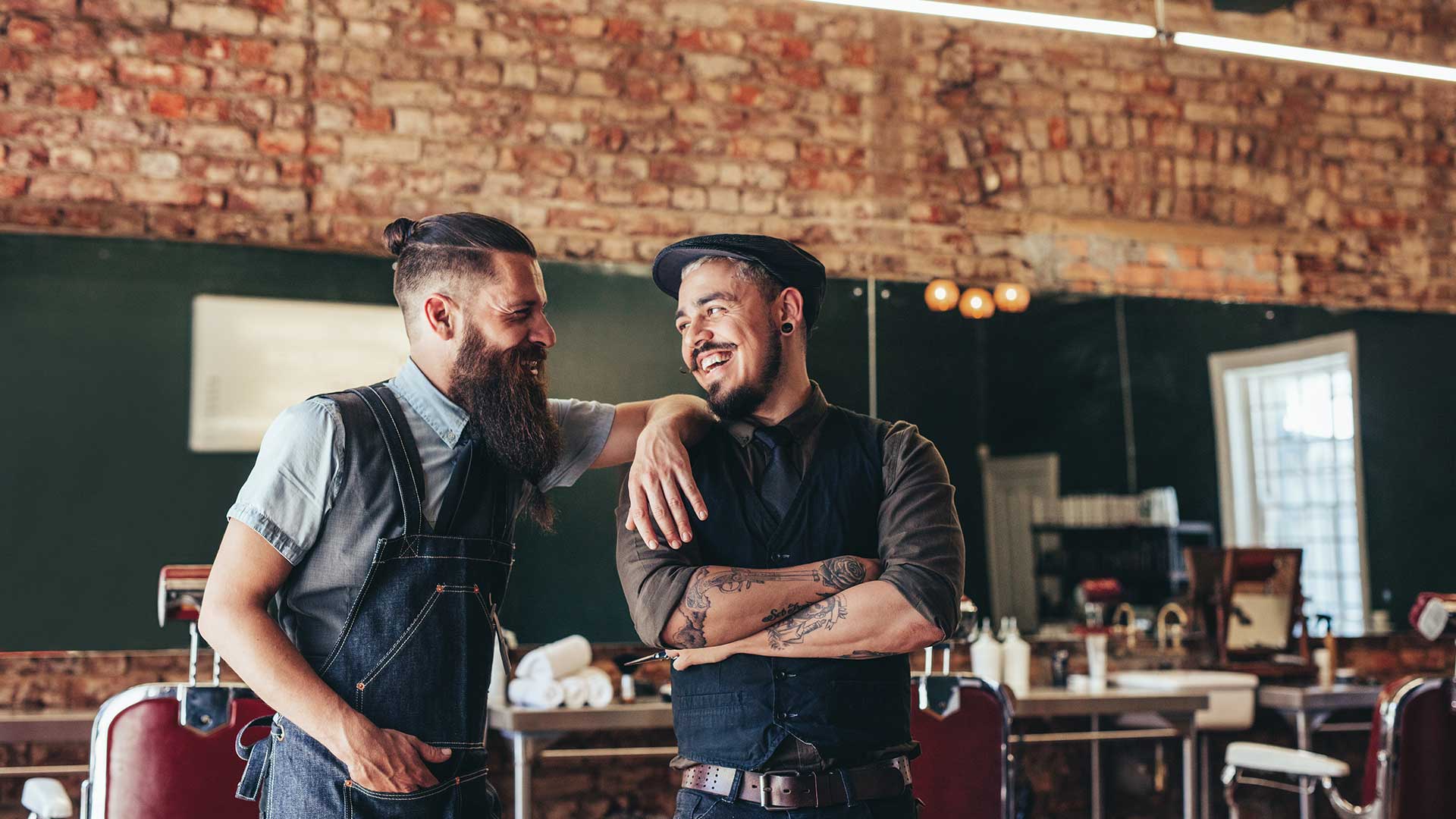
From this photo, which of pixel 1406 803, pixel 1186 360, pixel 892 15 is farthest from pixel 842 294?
pixel 1406 803

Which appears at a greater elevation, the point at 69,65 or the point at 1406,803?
the point at 69,65

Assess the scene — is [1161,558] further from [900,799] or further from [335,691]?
[335,691]

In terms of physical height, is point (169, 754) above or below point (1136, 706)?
above

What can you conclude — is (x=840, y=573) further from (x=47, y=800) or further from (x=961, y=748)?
(x=47, y=800)

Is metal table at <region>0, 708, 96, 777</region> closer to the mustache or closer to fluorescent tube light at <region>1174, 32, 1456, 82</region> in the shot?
the mustache

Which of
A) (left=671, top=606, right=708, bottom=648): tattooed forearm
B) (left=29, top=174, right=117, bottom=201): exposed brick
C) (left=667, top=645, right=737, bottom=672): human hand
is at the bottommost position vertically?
(left=667, top=645, right=737, bottom=672): human hand

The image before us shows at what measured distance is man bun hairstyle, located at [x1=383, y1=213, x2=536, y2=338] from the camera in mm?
2193

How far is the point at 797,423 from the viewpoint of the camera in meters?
2.38

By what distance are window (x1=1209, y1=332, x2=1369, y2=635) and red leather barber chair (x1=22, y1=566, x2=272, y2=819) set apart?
4302 mm

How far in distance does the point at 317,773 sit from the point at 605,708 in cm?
235

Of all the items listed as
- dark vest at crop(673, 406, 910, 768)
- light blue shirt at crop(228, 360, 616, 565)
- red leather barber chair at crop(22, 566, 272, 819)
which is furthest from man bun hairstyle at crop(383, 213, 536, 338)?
red leather barber chair at crop(22, 566, 272, 819)

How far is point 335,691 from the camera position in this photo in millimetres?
1952

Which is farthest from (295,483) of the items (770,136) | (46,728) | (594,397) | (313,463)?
(770,136)

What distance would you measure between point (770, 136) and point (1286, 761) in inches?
119
